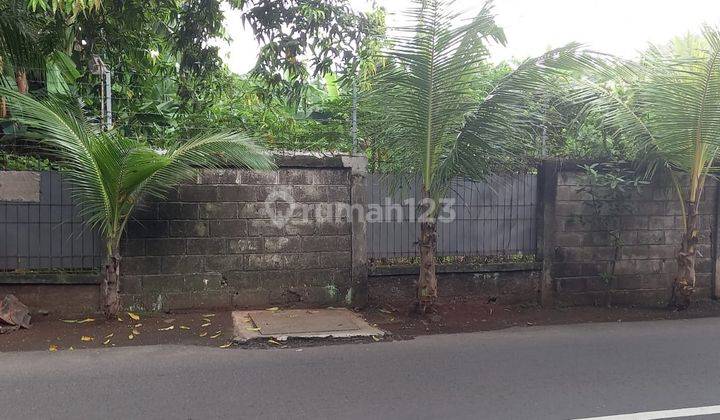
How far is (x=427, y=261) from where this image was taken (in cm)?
655

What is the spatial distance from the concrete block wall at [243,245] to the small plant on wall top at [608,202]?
3.14 meters

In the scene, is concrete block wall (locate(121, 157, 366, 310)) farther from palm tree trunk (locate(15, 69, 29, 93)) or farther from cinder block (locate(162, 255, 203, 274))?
palm tree trunk (locate(15, 69, 29, 93))

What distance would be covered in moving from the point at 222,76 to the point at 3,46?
421 centimetres

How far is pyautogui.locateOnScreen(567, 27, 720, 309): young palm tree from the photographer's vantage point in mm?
6426

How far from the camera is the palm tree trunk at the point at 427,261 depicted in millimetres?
Answer: 6512

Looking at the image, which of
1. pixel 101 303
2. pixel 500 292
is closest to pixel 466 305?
pixel 500 292

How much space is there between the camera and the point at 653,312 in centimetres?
750

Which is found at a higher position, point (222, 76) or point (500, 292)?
point (222, 76)

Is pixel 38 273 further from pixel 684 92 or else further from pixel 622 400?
pixel 684 92

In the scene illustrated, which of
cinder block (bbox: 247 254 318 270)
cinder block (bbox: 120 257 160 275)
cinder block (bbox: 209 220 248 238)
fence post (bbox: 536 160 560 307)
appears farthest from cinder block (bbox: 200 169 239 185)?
fence post (bbox: 536 160 560 307)

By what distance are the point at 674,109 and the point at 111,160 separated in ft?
20.9

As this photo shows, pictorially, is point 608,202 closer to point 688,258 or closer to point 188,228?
point 688,258

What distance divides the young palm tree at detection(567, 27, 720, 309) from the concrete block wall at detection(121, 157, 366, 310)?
3250 mm

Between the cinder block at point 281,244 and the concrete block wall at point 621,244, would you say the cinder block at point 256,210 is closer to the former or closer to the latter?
the cinder block at point 281,244
